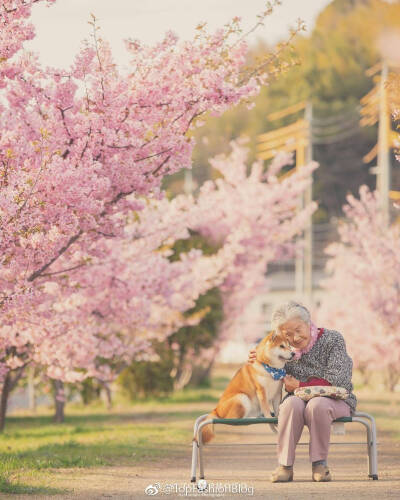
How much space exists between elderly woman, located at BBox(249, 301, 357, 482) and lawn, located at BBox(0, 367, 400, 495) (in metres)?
1.82

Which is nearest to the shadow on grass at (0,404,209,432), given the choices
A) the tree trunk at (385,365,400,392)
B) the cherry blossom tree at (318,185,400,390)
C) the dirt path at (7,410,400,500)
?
the cherry blossom tree at (318,185,400,390)

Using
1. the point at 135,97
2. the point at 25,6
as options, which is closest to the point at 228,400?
the point at 135,97

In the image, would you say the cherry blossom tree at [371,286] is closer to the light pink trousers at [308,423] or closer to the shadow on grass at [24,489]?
the light pink trousers at [308,423]

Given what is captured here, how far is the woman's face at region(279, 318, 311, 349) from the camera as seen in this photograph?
8133 millimetres

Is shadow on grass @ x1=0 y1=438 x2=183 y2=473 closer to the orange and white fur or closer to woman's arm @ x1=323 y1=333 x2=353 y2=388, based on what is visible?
the orange and white fur

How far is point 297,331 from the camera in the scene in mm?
8164

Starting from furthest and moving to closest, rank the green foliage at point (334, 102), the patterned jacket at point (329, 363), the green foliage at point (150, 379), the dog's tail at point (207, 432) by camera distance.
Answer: the green foliage at point (334, 102) < the green foliage at point (150, 379) < the dog's tail at point (207, 432) < the patterned jacket at point (329, 363)

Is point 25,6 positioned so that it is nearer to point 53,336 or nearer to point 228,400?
point 228,400

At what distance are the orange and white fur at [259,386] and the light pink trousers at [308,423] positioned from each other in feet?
0.98

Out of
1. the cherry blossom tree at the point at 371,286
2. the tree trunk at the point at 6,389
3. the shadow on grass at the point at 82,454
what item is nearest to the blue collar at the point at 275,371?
the shadow on grass at the point at 82,454

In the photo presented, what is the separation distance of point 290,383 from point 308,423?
408 millimetres

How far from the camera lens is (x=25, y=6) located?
987cm

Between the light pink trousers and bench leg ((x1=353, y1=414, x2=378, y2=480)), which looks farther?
bench leg ((x1=353, y1=414, x2=378, y2=480))

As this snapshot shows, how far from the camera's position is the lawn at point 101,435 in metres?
10.1
